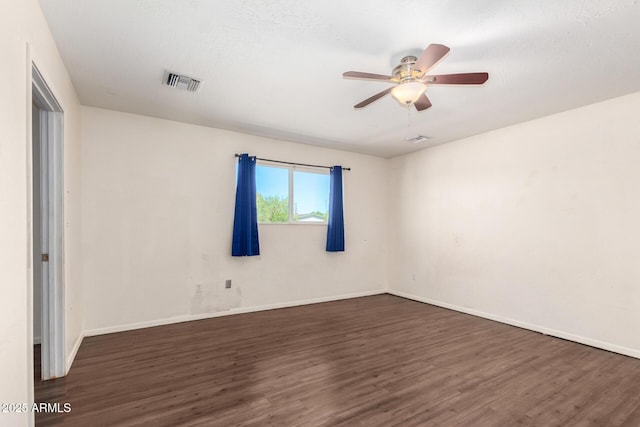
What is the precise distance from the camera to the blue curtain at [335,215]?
16.7 ft

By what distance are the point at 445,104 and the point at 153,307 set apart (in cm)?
416

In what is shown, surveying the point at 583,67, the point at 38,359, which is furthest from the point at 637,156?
the point at 38,359

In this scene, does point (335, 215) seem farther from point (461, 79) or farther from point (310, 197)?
point (461, 79)

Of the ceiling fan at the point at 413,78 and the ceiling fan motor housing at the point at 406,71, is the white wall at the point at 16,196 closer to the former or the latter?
the ceiling fan at the point at 413,78

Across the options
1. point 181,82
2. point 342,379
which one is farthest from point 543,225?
point 181,82

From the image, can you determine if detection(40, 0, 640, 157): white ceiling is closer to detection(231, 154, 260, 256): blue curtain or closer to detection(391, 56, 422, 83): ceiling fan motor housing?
detection(391, 56, 422, 83): ceiling fan motor housing

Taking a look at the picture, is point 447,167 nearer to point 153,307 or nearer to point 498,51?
point 498,51

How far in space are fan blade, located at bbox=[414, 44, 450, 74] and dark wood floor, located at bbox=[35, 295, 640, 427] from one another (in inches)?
91.4

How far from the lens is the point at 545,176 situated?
3693 millimetres

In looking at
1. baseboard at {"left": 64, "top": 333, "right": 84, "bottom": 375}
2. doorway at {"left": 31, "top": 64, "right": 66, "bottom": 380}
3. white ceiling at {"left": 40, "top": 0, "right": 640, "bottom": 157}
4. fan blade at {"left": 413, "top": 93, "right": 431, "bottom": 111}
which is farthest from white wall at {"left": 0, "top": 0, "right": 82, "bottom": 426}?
fan blade at {"left": 413, "top": 93, "right": 431, "bottom": 111}

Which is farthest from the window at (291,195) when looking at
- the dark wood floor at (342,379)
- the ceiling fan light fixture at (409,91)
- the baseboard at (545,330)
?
the ceiling fan light fixture at (409,91)

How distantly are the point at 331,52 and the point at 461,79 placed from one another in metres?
0.98

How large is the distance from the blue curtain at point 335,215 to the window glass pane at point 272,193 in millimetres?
764

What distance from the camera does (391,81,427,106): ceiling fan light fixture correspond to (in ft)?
7.64
